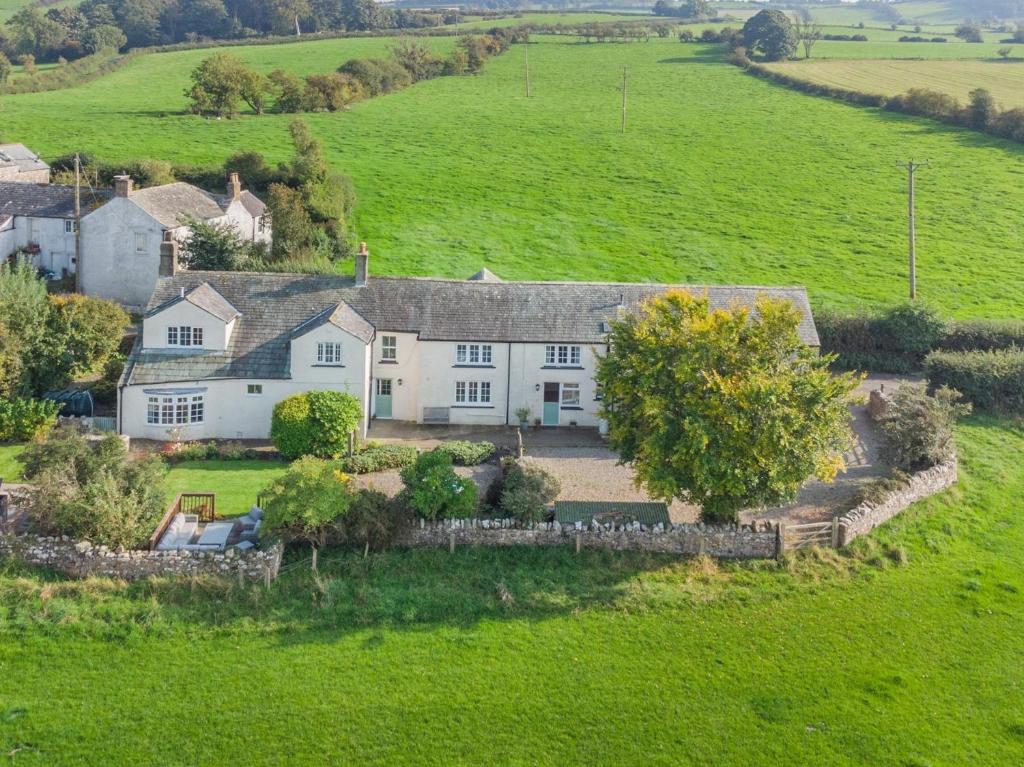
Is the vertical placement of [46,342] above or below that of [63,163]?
below

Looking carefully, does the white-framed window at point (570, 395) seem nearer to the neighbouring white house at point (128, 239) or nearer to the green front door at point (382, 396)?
the green front door at point (382, 396)

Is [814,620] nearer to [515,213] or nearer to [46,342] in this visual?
[46,342]

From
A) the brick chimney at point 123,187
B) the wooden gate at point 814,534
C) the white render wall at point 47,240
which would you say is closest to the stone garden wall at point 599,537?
the wooden gate at point 814,534

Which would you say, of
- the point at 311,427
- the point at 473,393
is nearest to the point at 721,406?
the point at 473,393

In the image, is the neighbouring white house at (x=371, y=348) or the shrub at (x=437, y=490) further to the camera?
the neighbouring white house at (x=371, y=348)

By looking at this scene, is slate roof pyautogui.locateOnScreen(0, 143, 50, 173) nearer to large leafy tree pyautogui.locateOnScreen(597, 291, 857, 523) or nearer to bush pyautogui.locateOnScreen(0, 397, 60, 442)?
bush pyautogui.locateOnScreen(0, 397, 60, 442)

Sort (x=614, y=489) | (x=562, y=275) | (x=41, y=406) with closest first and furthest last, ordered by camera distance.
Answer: (x=614, y=489) < (x=41, y=406) < (x=562, y=275)

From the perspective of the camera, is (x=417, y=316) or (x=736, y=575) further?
(x=417, y=316)

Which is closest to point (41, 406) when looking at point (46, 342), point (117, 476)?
point (46, 342)
